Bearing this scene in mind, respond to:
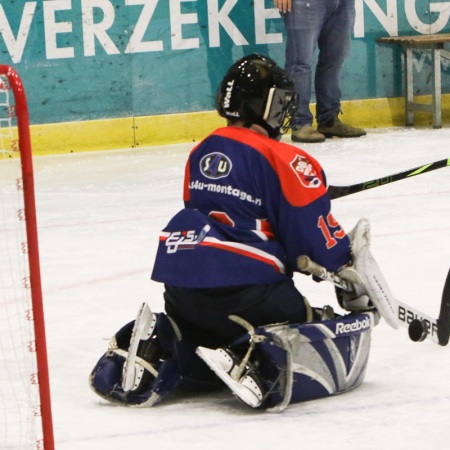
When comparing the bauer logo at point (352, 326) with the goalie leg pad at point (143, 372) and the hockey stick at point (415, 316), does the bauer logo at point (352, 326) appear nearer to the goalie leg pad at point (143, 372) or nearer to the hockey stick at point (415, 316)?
the hockey stick at point (415, 316)

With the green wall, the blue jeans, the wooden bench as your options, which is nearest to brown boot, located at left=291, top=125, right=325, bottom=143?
the blue jeans

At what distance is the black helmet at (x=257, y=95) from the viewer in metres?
3.43

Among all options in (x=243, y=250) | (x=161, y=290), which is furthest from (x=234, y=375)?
(x=161, y=290)

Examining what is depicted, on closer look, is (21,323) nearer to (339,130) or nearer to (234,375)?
(234,375)

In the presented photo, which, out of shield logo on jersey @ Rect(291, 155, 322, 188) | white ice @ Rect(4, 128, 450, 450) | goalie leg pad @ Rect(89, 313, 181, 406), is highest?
shield logo on jersey @ Rect(291, 155, 322, 188)

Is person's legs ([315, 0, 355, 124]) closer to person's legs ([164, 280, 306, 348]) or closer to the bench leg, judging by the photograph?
the bench leg

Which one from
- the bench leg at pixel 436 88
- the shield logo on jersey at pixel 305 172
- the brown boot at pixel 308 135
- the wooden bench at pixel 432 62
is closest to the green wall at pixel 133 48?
the wooden bench at pixel 432 62

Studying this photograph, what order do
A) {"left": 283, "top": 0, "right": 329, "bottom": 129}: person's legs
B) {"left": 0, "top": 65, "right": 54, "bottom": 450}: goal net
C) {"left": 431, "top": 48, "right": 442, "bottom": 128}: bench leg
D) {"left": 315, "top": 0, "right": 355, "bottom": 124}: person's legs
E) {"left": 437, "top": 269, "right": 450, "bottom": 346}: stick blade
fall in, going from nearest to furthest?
{"left": 0, "top": 65, "right": 54, "bottom": 450}: goal net → {"left": 437, "top": 269, "right": 450, "bottom": 346}: stick blade → {"left": 283, "top": 0, "right": 329, "bottom": 129}: person's legs → {"left": 315, "top": 0, "right": 355, "bottom": 124}: person's legs → {"left": 431, "top": 48, "right": 442, "bottom": 128}: bench leg

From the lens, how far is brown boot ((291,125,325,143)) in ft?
28.0

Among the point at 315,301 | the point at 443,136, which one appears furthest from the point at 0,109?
the point at 315,301

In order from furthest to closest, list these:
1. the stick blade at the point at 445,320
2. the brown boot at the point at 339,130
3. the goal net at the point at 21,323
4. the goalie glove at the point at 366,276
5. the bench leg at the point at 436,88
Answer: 1. the bench leg at the point at 436,88
2. the brown boot at the point at 339,130
3. the stick blade at the point at 445,320
4. the goalie glove at the point at 366,276
5. the goal net at the point at 21,323

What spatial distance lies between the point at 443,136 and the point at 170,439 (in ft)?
19.4

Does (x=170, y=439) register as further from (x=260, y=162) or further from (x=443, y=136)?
(x=443, y=136)

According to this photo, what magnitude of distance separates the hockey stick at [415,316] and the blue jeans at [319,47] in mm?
4559
